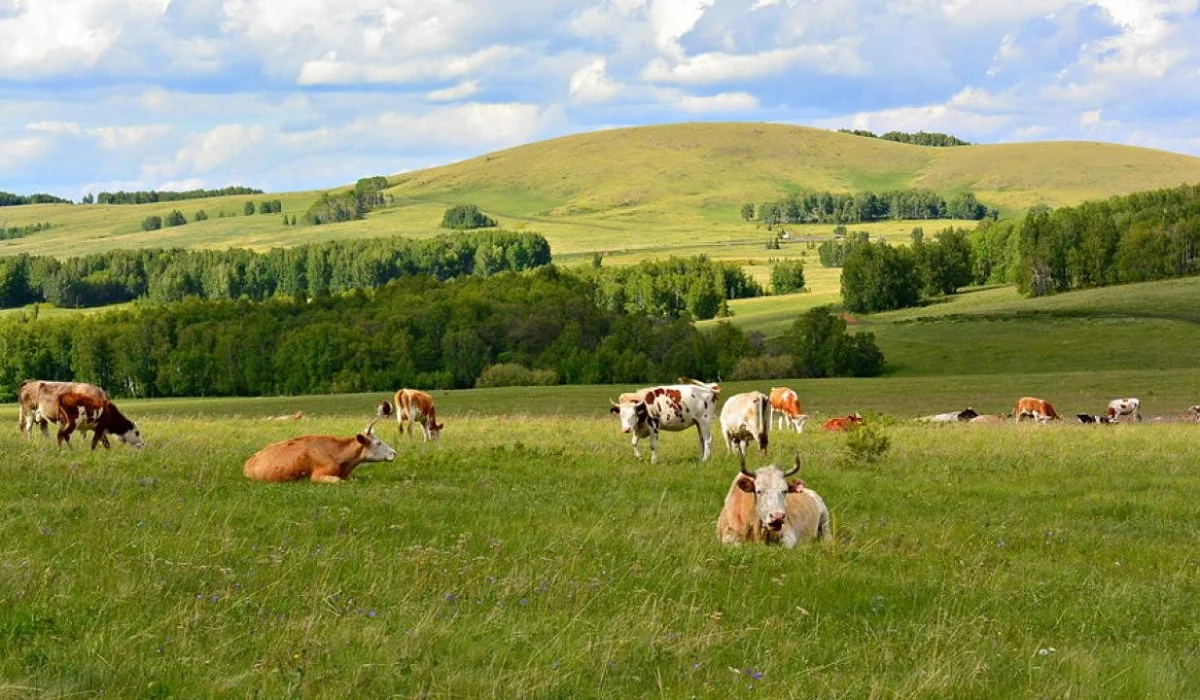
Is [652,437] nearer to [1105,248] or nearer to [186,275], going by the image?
[1105,248]

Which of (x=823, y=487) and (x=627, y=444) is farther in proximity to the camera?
(x=627, y=444)

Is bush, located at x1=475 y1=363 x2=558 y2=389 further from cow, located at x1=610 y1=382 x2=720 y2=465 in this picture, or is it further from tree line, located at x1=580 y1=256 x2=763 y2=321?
cow, located at x1=610 y1=382 x2=720 y2=465

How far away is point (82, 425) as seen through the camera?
22.9 meters

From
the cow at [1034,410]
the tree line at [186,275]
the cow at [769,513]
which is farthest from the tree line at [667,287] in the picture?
the cow at [769,513]

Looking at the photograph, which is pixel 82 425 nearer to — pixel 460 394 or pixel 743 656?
pixel 743 656

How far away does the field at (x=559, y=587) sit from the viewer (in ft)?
24.2

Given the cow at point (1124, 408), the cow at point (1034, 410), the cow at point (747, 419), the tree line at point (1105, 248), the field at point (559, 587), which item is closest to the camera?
the field at point (559, 587)

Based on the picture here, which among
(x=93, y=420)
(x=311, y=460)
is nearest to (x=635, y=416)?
(x=311, y=460)

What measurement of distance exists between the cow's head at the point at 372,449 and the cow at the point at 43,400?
8289 millimetres

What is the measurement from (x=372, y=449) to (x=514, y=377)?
76.0m

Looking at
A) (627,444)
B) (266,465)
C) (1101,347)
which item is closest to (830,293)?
(1101,347)

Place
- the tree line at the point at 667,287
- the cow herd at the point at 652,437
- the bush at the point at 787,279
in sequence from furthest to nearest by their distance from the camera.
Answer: the bush at the point at 787,279
the tree line at the point at 667,287
the cow herd at the point at 652,437

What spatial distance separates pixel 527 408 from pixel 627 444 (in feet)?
122

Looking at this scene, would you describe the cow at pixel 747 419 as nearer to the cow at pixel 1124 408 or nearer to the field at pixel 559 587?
the field at pixel 559 587
